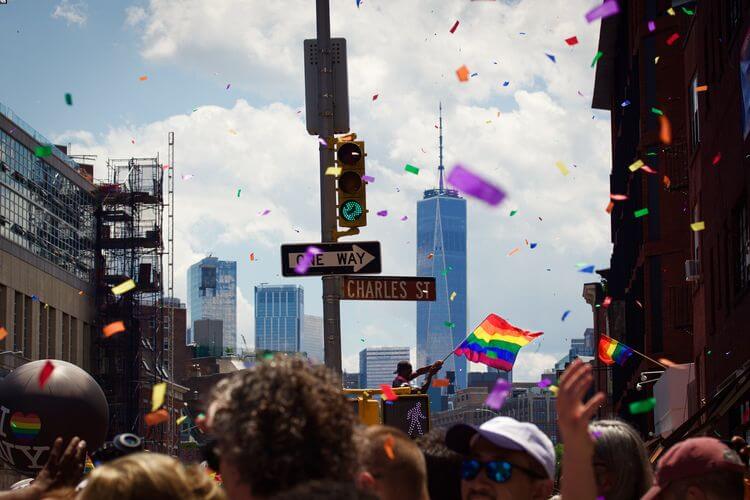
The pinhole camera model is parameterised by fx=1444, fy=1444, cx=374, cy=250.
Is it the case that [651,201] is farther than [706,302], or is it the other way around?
[651,201]

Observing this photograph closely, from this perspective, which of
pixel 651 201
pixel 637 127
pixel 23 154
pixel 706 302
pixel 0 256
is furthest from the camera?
pixel 23 154

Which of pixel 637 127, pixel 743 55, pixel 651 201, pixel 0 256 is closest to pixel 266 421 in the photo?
pixel 743 55

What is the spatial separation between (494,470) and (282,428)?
1713 mm

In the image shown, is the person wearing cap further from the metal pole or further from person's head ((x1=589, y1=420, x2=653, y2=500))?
person's head ((x1=589, y1=420, x2=653, y2=500))

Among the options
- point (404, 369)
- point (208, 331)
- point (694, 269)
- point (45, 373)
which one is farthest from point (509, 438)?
point (208, 331)

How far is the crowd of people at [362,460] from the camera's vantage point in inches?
139

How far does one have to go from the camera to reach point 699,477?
5.22 m

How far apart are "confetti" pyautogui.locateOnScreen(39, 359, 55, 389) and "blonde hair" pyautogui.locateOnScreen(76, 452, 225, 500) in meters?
8.69

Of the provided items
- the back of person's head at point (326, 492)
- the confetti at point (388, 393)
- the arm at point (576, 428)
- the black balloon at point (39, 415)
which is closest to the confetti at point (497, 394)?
the arm at point (576, 428)

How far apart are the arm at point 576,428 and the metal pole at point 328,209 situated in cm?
938

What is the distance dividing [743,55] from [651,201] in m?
21.2

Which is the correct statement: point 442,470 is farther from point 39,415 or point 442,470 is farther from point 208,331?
A: point 208,331

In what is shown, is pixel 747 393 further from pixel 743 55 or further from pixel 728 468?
Answer: pixel 728 468

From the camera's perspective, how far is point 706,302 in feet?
82.7
